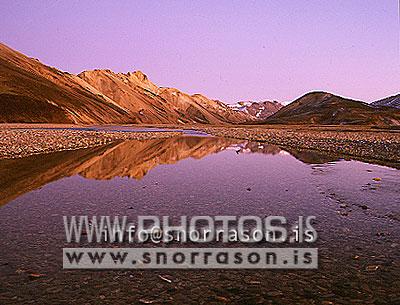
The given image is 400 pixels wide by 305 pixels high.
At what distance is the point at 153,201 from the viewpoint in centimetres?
1427

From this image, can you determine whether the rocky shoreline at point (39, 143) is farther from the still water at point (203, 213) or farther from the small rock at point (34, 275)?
the small rock at point (34, 275)

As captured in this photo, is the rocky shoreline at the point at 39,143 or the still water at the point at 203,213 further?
the rocky shoreline at the point at 39,143

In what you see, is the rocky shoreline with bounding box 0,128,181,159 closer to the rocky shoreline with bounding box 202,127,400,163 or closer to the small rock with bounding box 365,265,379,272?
the small rock with bounding box 365,265,379,272

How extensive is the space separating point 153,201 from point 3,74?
208 meters

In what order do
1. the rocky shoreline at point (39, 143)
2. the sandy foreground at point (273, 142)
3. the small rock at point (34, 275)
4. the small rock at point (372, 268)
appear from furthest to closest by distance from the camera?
the sandy foreground at point (273, 142), the rocky shoreline at point (39, 143), the small rock at point (372, 268), the small rock at point (34, 275)

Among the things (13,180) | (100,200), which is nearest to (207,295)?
(100,200)

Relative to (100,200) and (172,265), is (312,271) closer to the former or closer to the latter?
(172,265)

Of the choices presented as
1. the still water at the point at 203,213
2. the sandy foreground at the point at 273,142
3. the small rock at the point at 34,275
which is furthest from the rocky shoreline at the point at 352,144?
the small rock at the point at 34,275

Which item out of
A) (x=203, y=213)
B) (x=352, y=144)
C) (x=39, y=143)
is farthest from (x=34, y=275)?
(x=352, y=144)

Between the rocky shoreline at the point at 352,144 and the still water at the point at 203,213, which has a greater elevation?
the rocky shoreline at the point at 352,144

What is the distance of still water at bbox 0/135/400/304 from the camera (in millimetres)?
6871

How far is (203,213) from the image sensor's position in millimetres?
12641

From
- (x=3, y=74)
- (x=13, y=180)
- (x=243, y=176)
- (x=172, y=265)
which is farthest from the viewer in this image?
(x=3, y=74)

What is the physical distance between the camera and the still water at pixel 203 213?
6.87 metres
